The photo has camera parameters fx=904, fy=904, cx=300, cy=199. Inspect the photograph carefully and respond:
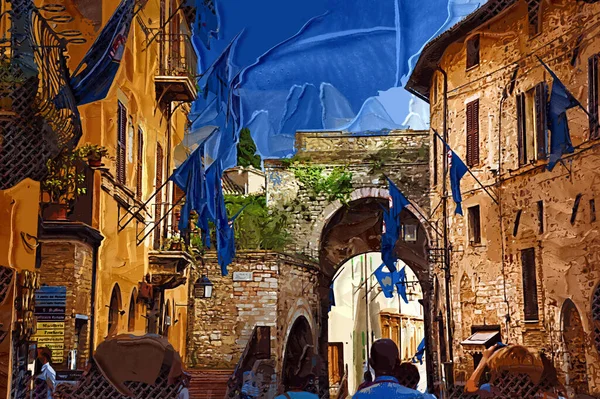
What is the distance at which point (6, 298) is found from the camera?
307 inches

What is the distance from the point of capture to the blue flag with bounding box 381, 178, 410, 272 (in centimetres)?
1194

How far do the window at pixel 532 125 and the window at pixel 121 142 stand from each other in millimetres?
4462

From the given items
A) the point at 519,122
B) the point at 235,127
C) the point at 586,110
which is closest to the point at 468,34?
the point at 519,122

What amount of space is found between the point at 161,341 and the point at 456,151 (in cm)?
472

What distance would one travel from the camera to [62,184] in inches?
330

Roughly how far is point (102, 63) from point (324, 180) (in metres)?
4.82

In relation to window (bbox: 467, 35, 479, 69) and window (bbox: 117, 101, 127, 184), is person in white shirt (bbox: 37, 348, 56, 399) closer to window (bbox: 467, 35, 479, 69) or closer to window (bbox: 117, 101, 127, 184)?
window (bbox: 117, 101, 127, 184)

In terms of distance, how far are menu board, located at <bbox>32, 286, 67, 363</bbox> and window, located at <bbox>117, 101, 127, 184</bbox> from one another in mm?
1602

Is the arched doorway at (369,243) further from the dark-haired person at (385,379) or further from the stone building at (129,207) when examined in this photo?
the dark-haired person at (385,379)

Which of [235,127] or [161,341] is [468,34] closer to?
[235,127]

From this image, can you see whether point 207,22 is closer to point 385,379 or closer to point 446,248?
point 446,248

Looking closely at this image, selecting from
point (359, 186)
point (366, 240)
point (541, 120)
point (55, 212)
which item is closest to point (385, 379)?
point (55, 212)

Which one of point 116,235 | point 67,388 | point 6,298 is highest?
point 116,235

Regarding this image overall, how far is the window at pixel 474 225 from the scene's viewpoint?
430 inches
